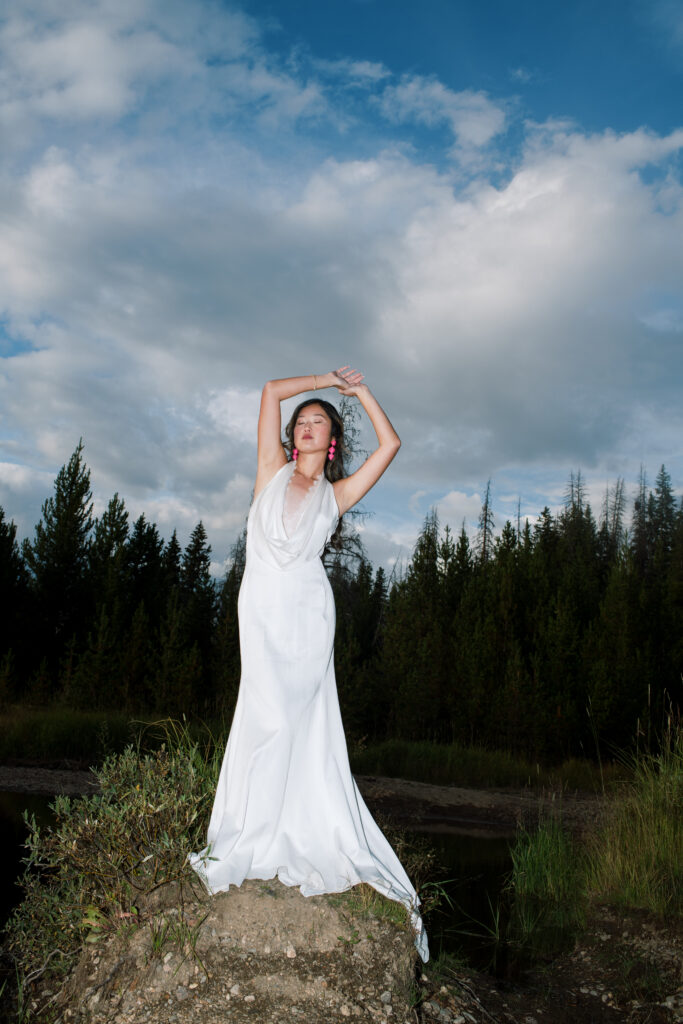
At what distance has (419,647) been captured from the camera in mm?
18406

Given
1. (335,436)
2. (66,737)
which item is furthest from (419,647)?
(335,436)

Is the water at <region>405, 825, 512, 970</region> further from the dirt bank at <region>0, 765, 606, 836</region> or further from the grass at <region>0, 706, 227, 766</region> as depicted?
the grass at <region>0, 706, 227, 766</region>

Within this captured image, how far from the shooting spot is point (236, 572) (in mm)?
19641

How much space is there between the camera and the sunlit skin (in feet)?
13.9

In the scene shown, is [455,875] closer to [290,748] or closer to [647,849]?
[647,849]

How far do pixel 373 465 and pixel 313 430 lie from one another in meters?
0.40

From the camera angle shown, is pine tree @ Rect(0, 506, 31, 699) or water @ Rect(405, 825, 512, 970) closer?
water @ Rect(405, 825, 512, 970)

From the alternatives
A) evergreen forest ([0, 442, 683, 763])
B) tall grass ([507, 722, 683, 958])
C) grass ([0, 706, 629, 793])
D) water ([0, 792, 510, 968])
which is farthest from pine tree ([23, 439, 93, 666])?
tall grass ([507, 722, 683, 958])

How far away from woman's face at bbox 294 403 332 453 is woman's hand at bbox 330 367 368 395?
19 centimetres

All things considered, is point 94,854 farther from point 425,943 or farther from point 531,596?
point 531,596

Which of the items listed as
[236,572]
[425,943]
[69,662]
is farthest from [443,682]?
[425,943]

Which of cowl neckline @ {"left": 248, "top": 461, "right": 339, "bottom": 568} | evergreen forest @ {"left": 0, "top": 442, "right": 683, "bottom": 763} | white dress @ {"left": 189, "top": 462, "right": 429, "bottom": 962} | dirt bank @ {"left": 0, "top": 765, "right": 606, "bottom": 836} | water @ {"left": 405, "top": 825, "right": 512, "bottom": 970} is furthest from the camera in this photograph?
evergreen forest @ {"left": 0, "top": 442, "right": 683, "bottom": 763}

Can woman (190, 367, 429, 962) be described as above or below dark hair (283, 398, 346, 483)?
below

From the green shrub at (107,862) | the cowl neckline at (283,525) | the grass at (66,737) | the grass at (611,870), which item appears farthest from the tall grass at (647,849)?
the grass at (66,737)
